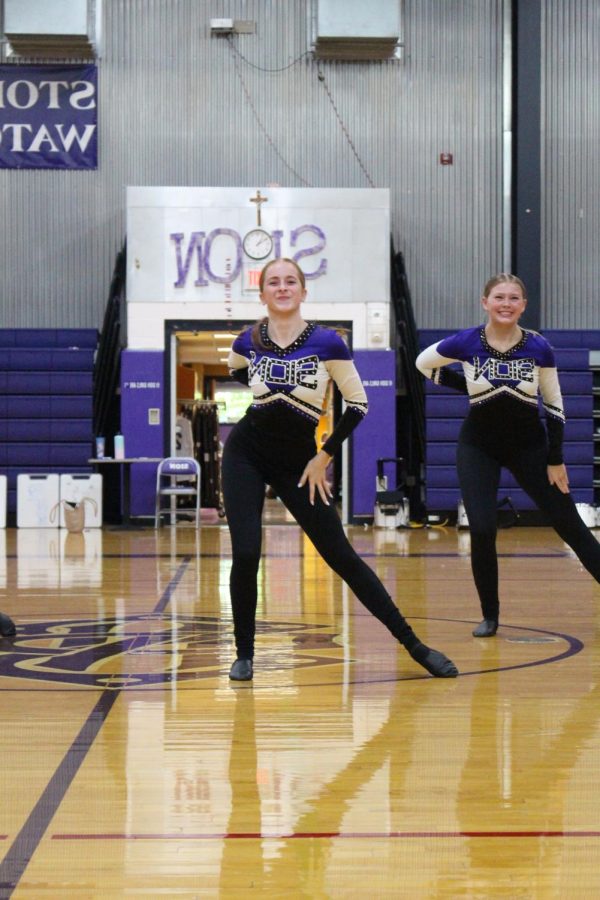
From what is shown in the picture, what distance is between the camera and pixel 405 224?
17.2 meters

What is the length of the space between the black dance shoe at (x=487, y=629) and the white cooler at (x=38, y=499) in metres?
10.9

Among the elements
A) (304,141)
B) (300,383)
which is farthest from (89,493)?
(300,383)

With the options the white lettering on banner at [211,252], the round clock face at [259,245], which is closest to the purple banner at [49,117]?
the white lettering on banner at [211,252]

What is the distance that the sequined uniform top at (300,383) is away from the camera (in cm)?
445

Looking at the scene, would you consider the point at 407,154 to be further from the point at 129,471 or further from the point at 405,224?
the point at 129,471

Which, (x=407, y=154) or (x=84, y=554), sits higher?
(x=407, y=154)

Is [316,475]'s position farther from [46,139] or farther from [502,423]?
[46,139]

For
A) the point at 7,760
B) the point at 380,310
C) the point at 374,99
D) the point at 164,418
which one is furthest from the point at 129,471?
the point at 7,760

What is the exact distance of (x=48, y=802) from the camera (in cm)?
283

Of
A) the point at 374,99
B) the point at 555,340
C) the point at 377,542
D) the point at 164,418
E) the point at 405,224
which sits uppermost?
the point at 374,99

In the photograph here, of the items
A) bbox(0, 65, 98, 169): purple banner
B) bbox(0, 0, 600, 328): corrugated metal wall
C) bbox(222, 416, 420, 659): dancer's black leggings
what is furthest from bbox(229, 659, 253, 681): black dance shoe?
bbox(0, 65, 98, 169): purple banner

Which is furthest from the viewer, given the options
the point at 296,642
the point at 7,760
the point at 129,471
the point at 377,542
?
the point at 129,471

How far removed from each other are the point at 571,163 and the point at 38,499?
8.71 m

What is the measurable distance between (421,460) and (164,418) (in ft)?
11.6
